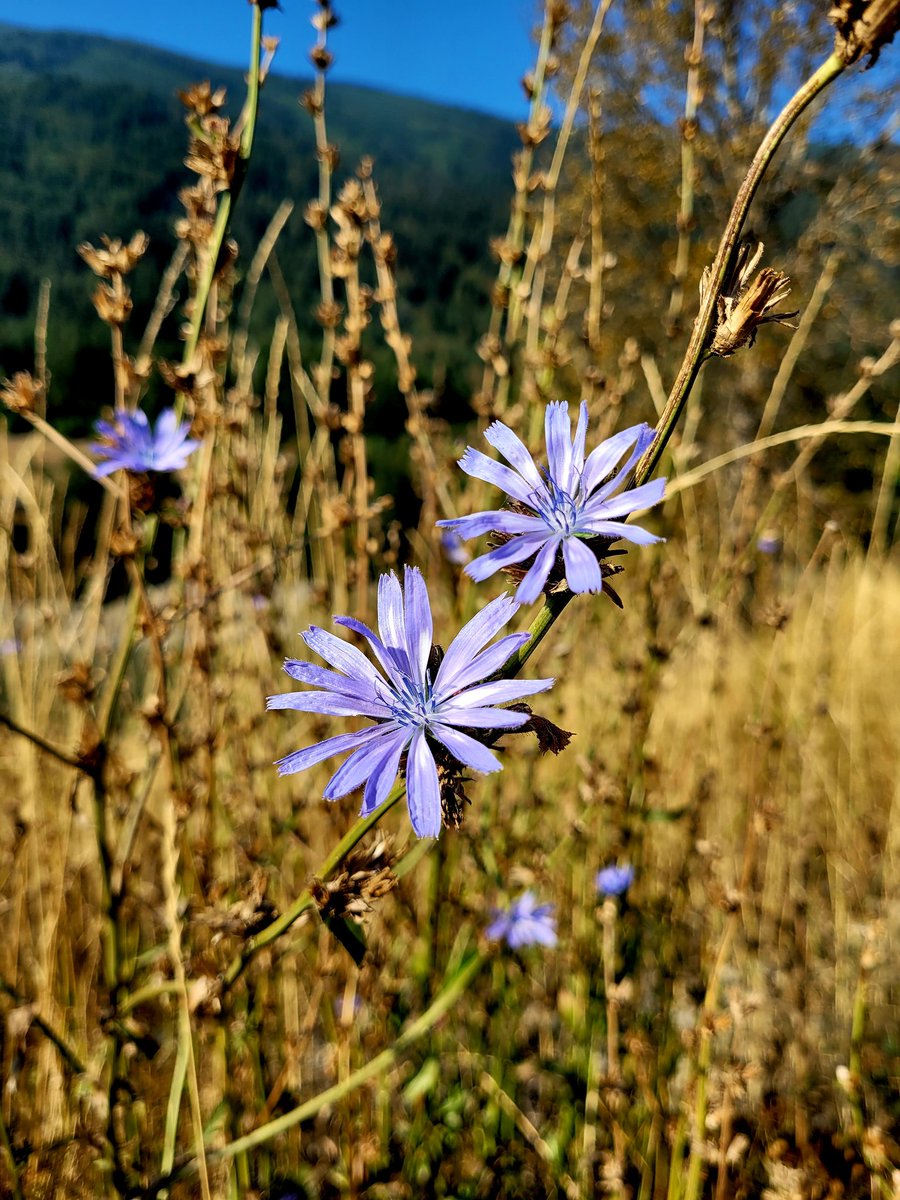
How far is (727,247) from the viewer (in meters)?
0.56

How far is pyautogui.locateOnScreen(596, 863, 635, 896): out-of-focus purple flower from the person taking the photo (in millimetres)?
1873

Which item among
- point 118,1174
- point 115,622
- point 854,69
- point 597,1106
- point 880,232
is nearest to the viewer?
point 854,69

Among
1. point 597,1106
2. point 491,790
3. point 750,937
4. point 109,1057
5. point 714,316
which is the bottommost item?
point 597,1106

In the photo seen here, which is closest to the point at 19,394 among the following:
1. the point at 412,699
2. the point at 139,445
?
the point at 139,445

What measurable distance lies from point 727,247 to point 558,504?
9.1 inches

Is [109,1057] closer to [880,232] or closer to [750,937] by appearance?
[750,937]

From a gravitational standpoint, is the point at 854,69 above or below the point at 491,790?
above

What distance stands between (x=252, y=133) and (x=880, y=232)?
438 inches

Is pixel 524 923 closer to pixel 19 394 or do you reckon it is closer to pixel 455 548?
pixel 455 548

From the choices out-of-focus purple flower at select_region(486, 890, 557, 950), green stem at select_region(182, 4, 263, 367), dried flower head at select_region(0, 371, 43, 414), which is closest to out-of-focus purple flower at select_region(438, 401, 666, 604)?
green stem at select_region(182, 4, 263, 367)

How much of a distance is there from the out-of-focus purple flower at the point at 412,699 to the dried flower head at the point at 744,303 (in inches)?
10.3

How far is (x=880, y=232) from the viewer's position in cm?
965

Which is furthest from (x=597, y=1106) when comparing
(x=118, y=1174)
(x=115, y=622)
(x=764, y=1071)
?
(x=115, y=622)

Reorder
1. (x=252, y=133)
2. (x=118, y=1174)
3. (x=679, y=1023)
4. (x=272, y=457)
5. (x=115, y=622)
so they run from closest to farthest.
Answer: (x=252, y=133)
(x=118, y=1174)
(x=272, y=457)
(x=679, y=1023)
(x=115, y=622)
